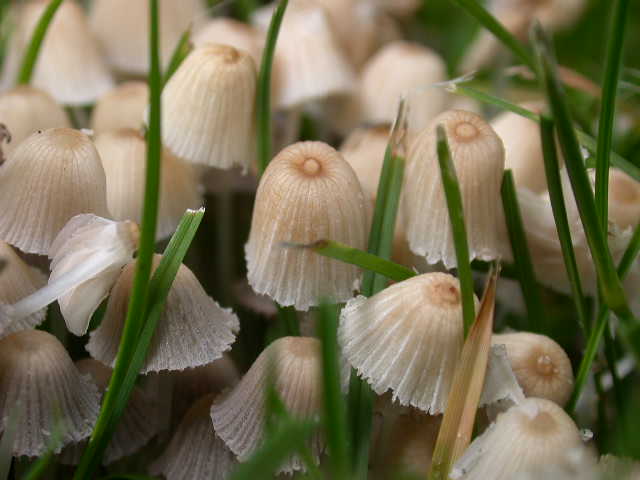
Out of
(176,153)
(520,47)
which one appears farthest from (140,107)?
(520,47)

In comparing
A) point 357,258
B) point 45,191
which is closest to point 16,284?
point 45,191

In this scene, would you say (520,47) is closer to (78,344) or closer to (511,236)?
(511,236)

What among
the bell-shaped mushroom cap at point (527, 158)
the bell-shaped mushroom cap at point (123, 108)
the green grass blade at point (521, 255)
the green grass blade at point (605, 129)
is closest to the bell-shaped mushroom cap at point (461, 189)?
the green grass blade at point (521, 255)

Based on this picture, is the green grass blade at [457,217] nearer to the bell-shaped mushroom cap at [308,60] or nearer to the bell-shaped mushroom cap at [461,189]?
the bell-shaped mushroom cap at [461,189]

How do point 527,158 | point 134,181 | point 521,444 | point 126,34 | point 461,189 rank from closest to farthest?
point 521,444 < point 461,189 < point 134,181 < point 527,158 < point 126,34

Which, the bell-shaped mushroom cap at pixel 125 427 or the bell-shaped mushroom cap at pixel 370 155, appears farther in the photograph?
the bell-shaped mushroom cap at pixel 370 155

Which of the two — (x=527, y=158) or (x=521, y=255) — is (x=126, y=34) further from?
(x=521, y=255)
